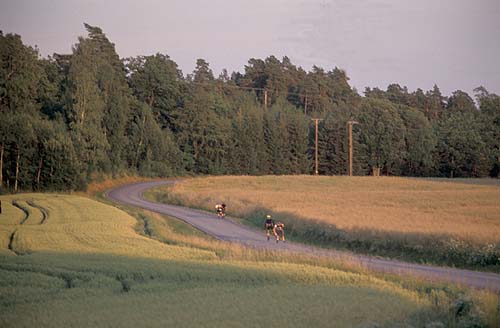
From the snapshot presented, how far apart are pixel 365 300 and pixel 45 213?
31.5m

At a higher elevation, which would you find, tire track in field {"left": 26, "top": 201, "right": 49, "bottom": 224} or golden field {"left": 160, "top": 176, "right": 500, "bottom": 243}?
golden field {"left": 160, "top": 176, "right": 500, "bottom": 243}

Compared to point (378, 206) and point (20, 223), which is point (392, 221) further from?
point (20, 223)

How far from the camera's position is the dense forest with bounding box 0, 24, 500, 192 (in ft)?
219

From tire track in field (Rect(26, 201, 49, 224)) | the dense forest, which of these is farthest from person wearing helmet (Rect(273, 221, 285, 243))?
the dense forest

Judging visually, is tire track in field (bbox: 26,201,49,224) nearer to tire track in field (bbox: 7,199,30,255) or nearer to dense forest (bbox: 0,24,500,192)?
tire track in field (bbox: 7,199,30,255)

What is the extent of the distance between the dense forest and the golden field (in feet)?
51.3

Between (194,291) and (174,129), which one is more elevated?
(174,129)

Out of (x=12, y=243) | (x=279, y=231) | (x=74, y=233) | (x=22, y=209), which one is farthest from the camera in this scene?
(x=22, y=209)

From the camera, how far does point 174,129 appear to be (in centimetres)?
11225

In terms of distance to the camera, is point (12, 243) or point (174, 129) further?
point (174, 129)

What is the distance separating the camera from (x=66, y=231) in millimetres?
30141

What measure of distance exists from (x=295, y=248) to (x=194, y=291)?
49.3 feet

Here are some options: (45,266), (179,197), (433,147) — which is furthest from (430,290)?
(433,147)

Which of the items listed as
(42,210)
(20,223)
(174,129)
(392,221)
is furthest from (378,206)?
(174,129)
